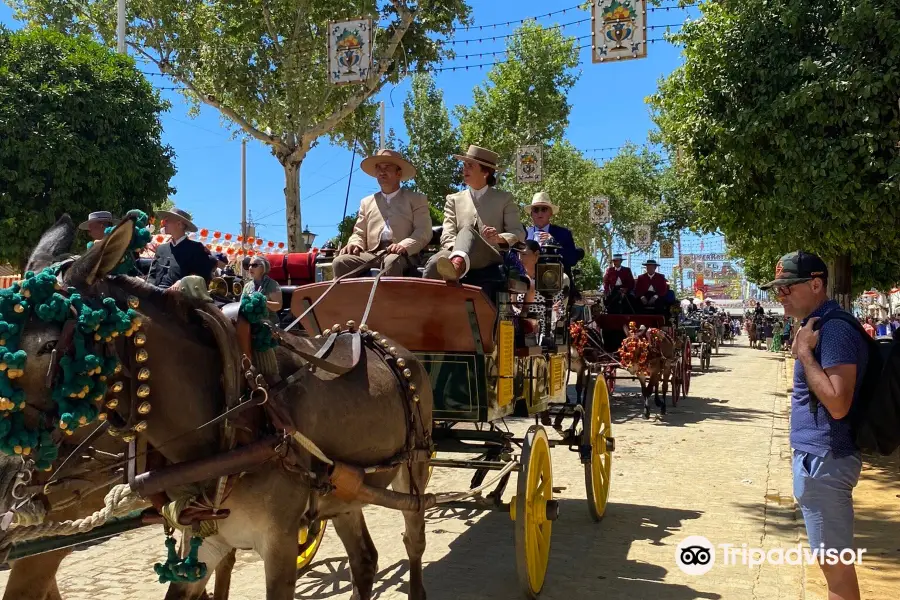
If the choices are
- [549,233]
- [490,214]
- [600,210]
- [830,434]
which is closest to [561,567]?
[830,434]

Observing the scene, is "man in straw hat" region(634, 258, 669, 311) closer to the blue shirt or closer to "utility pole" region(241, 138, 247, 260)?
the blue shirt

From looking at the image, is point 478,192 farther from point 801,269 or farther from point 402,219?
point 801,269

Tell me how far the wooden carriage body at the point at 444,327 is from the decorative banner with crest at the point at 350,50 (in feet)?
31.4

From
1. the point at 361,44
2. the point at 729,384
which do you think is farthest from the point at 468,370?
the point at 729,384

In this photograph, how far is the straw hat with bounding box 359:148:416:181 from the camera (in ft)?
17.3

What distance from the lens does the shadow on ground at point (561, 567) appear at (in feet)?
15.8

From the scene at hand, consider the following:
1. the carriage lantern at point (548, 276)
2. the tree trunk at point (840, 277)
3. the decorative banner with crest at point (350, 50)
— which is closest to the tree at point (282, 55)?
the decorative banner with crest at point (350, 50)

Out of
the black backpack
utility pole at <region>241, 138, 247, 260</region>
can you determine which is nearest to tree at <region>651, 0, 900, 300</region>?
the black backpack

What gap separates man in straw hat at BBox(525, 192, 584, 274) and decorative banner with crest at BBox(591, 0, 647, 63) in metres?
4.26

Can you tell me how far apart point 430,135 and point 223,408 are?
31345mm

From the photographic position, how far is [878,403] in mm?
3262

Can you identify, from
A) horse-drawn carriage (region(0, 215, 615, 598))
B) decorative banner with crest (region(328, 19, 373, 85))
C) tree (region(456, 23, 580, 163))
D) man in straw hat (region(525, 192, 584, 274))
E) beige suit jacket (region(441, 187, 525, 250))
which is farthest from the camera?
tree (region(456, 23, 580, 163))

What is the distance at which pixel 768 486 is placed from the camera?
25.0ft

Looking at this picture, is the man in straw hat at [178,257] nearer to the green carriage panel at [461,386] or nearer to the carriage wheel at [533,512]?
the green carriage panel at [461,386]
